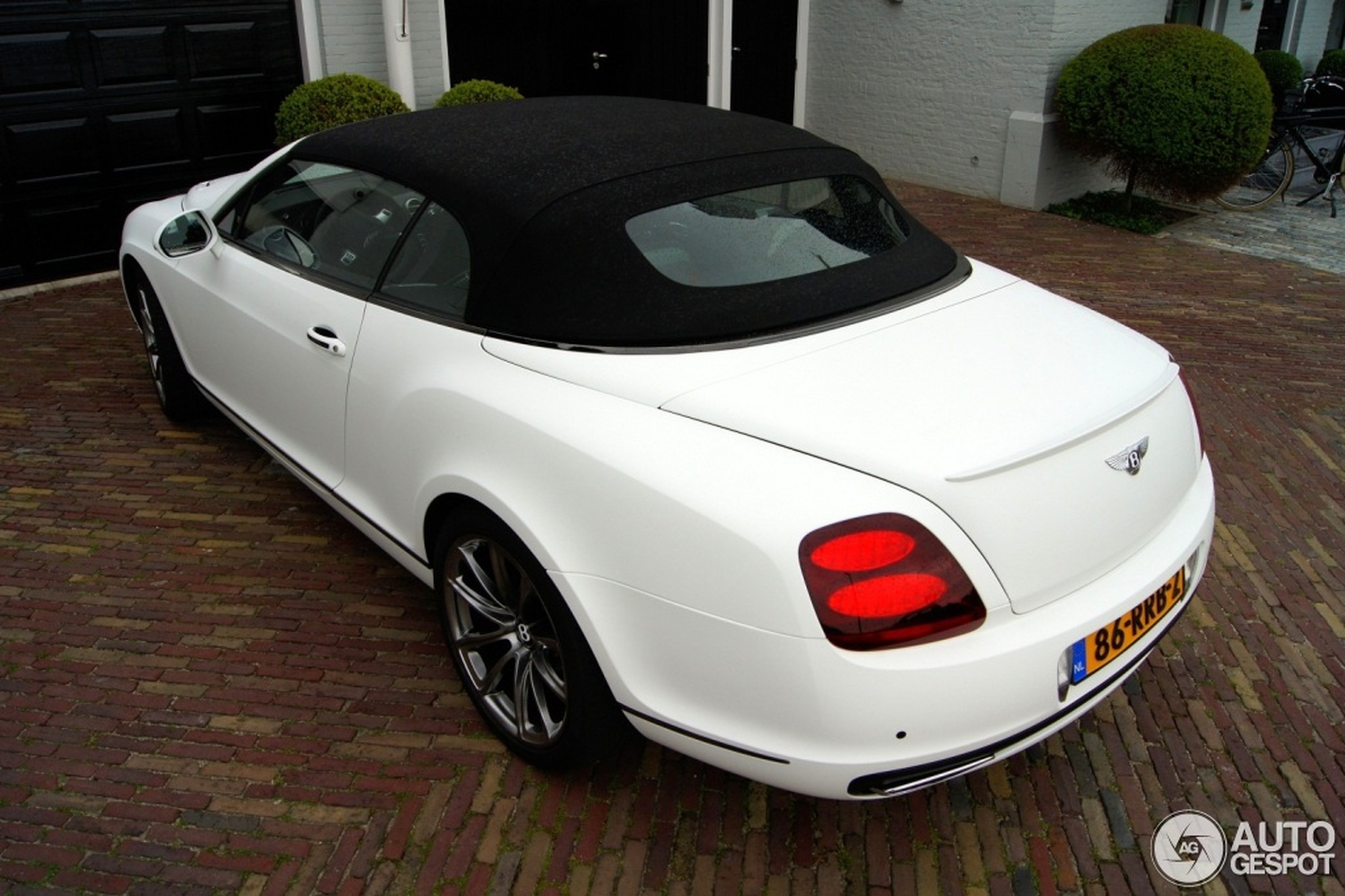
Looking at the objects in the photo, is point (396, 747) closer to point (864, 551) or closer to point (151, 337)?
point (864, 551)

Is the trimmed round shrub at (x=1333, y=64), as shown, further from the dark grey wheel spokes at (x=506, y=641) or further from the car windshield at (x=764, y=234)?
the dark grey wheel spokes at (x=506, y=641)

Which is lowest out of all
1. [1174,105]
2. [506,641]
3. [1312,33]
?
[506,641]

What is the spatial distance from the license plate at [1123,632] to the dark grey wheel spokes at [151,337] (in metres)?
4.11

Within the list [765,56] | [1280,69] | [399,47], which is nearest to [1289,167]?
[1280,69]

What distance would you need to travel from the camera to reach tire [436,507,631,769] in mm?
2740

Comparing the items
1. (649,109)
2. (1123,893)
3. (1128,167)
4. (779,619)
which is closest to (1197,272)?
(1128,167)

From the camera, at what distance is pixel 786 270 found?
3.14 metres

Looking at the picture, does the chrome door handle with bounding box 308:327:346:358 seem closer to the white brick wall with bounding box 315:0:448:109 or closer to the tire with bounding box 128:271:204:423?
the tire with bounding box 128:271:204:423

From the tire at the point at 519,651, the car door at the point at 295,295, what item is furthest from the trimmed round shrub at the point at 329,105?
the tire at the point at 519,651

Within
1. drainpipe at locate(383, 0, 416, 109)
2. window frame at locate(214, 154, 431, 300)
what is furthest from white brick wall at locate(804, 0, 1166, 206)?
window frame at locate(214, 154, 431, 300)

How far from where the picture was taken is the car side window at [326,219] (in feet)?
11.6

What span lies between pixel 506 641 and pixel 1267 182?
10.4 m

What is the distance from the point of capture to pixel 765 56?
464 inches

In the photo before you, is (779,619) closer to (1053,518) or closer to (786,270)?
(1053,518)
